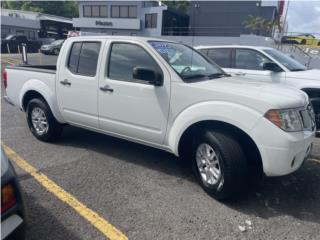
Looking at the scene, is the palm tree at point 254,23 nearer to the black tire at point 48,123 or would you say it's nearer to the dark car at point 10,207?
the black tire at point 48,123

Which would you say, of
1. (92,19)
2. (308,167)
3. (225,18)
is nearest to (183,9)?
(225,18)

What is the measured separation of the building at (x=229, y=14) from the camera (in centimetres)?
3925

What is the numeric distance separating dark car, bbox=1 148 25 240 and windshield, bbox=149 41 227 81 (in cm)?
224

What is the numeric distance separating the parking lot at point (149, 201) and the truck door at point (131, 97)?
0.56 m

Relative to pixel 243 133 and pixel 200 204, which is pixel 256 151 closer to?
pixel 243 133

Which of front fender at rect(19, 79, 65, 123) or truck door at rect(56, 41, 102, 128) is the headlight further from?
front fender at rect(19, 79, 65, 123)

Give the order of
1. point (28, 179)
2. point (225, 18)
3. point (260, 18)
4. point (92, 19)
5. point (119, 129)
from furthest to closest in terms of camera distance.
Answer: point (92, 19), point (225, 18), point (260, 18), point (119, 129), point (28, 179)

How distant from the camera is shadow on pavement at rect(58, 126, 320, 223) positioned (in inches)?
127

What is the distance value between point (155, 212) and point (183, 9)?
51655 mm

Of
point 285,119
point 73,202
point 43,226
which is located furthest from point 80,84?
point 285,119

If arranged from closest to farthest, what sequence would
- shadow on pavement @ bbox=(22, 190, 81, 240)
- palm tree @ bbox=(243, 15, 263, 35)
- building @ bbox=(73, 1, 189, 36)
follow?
shadow on pavement @ bbox=(22, 190, 81, 240)
palm tree @ bbox=(243, 15, 263, 35)
building @ bbox=(73, 1, 189, 36)

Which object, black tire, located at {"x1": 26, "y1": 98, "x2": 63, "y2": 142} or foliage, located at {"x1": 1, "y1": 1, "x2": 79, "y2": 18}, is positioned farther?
foliage, located at {"x1": 1, "y1": 1, "x2": 79, "y2": 18}

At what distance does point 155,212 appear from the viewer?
10.2 ft

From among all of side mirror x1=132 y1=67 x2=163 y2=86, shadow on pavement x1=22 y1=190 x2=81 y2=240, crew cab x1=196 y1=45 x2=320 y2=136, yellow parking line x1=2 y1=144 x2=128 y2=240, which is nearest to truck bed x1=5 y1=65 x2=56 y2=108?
yellow parking line x1=2 y1=144 x2=128 y2=240
